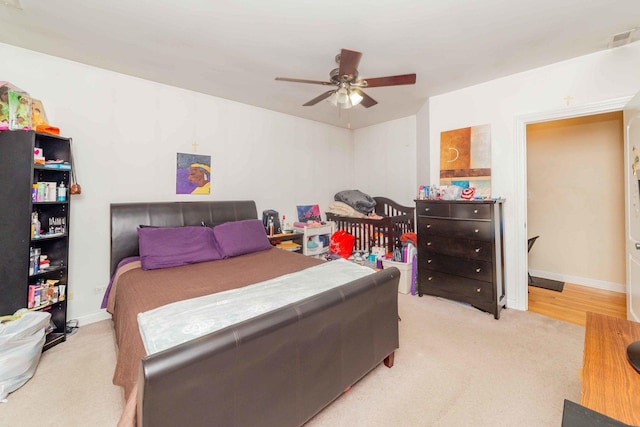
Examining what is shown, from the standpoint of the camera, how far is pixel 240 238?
3.03 meters

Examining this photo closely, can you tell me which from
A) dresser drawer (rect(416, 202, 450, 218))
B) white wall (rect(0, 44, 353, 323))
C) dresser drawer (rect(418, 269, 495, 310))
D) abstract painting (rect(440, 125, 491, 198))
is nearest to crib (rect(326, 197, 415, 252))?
dresser drawer (rect(416, 202, 450, 218))

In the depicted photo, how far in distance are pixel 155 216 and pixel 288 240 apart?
1.78 m

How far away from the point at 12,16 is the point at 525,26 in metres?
3.88

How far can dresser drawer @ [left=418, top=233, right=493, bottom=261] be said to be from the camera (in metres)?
2.88

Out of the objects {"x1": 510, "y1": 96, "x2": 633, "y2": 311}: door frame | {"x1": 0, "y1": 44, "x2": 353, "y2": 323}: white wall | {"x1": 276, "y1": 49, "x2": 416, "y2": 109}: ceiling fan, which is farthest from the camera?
{"x1": 510, "y1": 96, "x2": 633, "y2": 311}: door frame

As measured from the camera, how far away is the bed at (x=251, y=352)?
1012 millimetres

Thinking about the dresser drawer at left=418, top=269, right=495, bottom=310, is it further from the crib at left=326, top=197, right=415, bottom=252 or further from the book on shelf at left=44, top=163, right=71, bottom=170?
the book on shelf at left=44, top=163, right=71, bottom=170

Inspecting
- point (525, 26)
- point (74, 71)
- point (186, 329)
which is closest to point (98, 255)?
point (74, 71)

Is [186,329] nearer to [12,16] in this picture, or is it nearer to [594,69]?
[12,16]

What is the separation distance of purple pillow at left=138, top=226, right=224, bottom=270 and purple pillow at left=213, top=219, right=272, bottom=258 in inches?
3.4

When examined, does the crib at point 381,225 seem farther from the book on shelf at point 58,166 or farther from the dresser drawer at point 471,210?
the book on shelf at point 58,166

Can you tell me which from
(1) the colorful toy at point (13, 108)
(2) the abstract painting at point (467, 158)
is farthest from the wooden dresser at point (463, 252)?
(1) the colorful toy at point (13, 108)

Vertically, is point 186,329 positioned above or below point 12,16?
below

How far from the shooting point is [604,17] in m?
2.01
